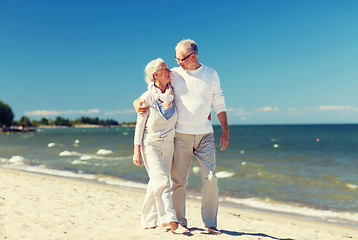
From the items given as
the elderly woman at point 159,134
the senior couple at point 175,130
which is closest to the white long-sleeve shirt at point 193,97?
the senior couple at point 175,130

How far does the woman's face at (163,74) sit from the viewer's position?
143 inches

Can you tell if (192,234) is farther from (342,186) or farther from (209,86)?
(342,186)

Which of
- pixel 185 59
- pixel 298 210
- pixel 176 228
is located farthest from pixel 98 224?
pixel 298 210

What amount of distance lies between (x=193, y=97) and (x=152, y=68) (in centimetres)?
62

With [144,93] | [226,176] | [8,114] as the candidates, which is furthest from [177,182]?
[8,114]

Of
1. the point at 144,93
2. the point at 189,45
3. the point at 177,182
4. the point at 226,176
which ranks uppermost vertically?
the point at 189,45

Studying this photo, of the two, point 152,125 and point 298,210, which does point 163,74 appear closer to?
point 152,125

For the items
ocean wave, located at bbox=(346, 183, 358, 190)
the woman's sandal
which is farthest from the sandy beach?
ocean wave, located at bbox=(346, 183, 358, 190)

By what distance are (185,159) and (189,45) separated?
4.74 ft

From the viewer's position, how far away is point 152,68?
3.64m

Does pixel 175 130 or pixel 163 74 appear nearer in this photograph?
pixel 163 74

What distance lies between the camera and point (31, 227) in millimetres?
4562

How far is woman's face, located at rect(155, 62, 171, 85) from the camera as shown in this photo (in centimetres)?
362

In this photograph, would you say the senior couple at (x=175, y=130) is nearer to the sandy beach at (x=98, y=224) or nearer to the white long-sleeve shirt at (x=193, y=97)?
the white long-sleeve shirt at (x=193, y=97)
